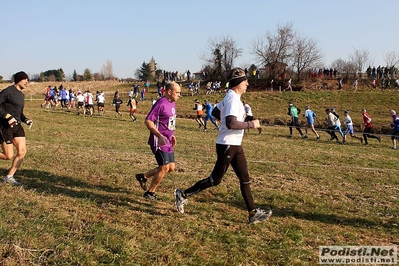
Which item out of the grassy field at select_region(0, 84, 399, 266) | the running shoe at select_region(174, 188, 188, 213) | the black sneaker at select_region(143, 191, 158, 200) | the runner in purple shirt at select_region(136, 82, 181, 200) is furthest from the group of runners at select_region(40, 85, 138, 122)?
the running shoe at select_region(174, 188, 188, 213)

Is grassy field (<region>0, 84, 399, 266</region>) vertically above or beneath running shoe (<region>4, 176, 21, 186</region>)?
beneath

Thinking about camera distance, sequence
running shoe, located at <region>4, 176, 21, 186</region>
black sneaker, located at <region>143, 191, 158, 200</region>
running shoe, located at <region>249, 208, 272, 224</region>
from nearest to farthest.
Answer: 1. running shoe, located at <region>249, 208, 272, 224</region>
2. black sneaker, located at <region>143, 191, 158, 200</region>
3. running shoe, located at <region>4, 176, 21, 186</region>

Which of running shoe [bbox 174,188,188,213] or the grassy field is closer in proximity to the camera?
the grassy field

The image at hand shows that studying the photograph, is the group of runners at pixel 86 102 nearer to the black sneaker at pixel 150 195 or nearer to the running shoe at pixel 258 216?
the black sneaker at pixel 150 195

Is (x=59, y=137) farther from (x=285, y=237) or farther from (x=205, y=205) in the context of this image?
(x=285, y=237)

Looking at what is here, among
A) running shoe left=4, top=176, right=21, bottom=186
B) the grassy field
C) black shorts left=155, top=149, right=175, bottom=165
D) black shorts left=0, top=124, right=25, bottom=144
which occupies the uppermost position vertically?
black shorts left=0, top=124, right=25, bottom=144

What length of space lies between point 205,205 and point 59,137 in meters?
10.3

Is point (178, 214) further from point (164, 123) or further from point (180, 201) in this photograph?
point (164, 123)

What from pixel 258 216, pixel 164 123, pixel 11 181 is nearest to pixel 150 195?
pixel 164 123

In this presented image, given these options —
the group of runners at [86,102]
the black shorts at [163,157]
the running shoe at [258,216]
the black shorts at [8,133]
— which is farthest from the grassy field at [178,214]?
the group of runners at [86,102]

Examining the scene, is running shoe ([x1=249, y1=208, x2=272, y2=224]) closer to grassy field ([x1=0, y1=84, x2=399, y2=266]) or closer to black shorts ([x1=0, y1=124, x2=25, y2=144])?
grassy field ([x1=0, y1=84, x2=399, y2=266])

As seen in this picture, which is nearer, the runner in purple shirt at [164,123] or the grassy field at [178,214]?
the grassy field at [178,214]

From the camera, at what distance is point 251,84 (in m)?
55.1

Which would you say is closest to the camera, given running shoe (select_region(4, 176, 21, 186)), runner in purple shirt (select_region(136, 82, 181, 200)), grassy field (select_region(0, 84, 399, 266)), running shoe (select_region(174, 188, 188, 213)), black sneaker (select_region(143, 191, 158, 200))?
grassy field (select_region(0, 84, 399, 266))
